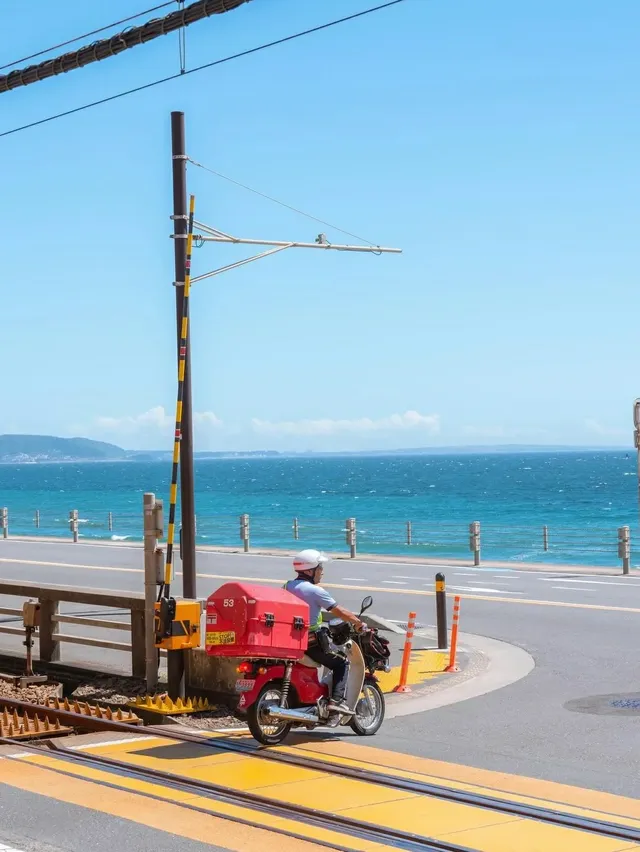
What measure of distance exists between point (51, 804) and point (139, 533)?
5426 centimetres

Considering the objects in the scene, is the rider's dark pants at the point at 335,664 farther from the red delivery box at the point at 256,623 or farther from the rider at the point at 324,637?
the red delivery box at the point at 256,623

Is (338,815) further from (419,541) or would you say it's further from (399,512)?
(399,512)

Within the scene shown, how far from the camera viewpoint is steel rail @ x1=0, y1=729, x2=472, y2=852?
7141 millimetres

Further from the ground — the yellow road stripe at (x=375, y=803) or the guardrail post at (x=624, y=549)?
the guardrail post at (x=624, y=549)

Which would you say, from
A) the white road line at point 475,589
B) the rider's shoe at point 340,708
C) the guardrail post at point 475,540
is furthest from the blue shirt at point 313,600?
the guardrail post at point 475,540

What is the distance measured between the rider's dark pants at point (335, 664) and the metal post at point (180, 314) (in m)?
3.03

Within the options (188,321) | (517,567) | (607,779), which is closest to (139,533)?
(517,567)

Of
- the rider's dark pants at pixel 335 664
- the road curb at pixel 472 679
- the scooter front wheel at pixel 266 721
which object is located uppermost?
the rider's dark pants at pixel 335 664

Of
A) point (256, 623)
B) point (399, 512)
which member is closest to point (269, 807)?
point (256, 623)

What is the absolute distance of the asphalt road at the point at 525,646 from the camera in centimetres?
1012

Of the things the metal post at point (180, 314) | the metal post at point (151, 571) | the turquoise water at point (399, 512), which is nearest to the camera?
the metal post at point (151, 571)

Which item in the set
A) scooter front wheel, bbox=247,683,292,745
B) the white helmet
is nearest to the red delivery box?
scooter front wheel, bbox=247,683,292,745

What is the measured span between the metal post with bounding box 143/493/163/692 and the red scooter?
2.36m

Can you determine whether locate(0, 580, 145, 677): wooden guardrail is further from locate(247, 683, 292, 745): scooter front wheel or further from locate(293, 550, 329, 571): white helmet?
locate(247, 683, 292, 745): scooter front wheel
